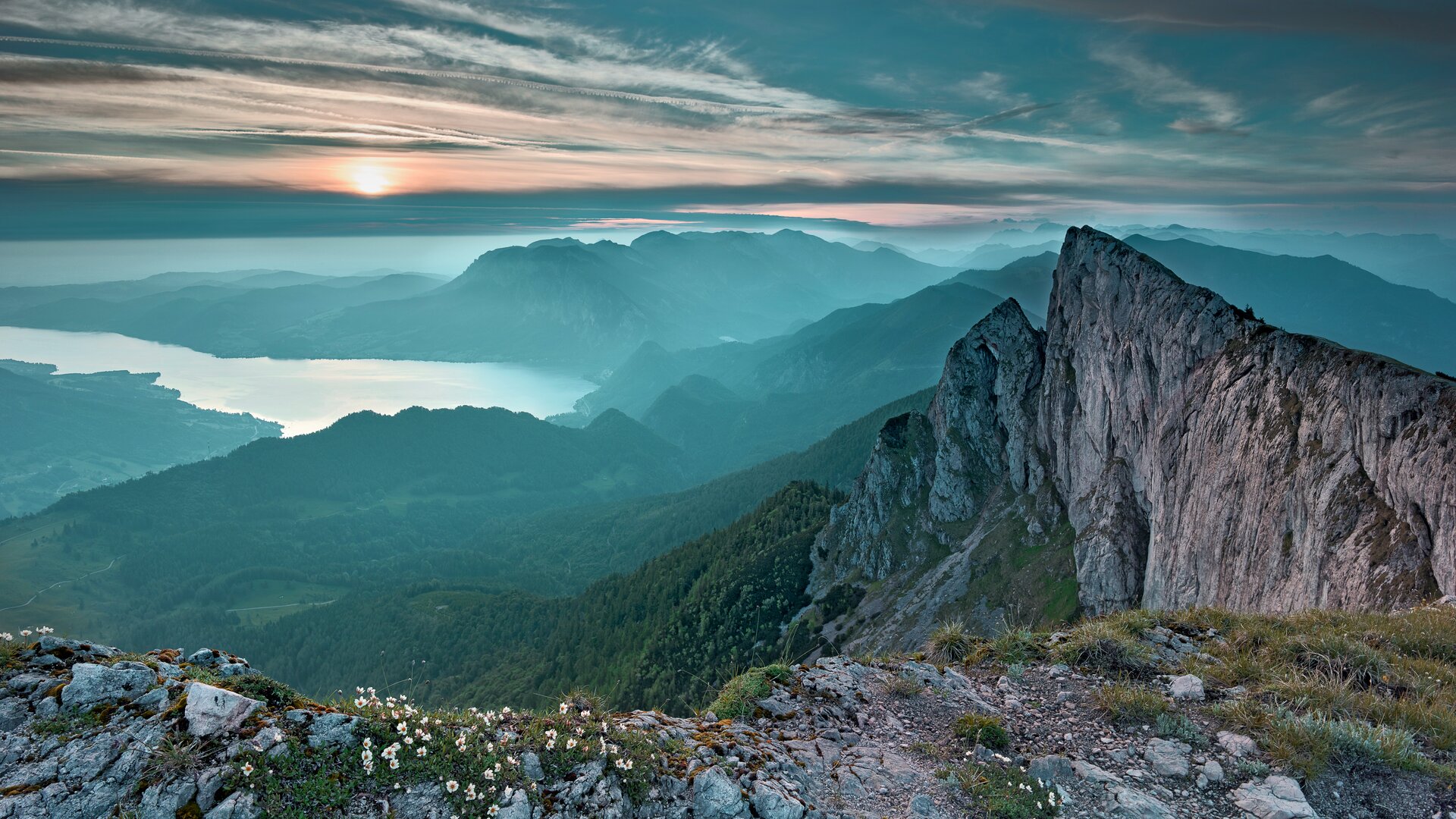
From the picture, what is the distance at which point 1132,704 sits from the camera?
1099 centimetres

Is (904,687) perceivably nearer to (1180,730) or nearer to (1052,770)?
(1052,770)

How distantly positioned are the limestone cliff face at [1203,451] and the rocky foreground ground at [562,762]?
22.7 m

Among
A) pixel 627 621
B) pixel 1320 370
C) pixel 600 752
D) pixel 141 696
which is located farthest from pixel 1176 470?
pixel 627 621

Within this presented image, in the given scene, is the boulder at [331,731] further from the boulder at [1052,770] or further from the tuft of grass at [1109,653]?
the tuft of grass at [1109,653]

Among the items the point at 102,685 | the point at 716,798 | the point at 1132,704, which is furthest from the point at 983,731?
the point at 102,685

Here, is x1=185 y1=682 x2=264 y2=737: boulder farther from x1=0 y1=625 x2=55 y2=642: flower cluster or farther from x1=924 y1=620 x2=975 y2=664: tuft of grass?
x1=924 y1=620 x2=975 y2=664: tuft of grass

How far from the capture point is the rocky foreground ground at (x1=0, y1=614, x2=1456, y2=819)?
8055 mm

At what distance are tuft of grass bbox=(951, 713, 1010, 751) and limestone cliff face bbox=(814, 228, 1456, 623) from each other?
24.0m

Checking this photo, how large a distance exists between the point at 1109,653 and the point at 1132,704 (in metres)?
2.12

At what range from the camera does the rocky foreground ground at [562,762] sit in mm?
8055

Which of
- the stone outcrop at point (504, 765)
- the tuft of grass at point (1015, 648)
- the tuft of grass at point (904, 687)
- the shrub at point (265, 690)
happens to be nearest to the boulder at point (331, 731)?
Answer: the stone outcrop at point (504, 765)

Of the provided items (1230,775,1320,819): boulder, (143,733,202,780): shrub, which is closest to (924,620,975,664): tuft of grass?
(1230,775,1320,819): boulder

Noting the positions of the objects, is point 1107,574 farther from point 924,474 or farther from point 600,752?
point 600,752

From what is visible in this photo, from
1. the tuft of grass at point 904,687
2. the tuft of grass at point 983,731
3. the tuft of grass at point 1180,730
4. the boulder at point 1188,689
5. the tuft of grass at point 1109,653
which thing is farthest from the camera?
the tuft of grass at point 1109,653
